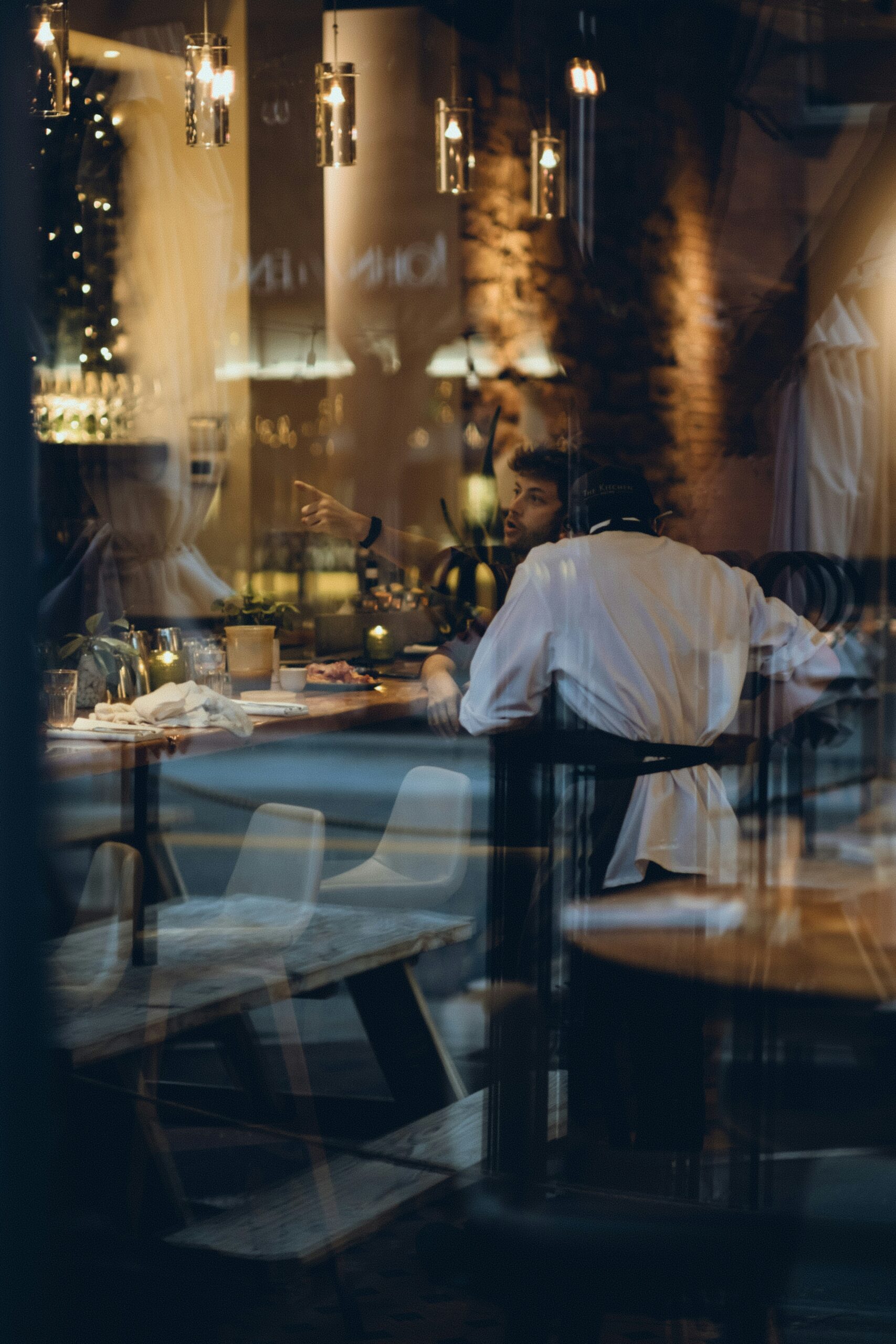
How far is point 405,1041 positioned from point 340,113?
Answer: 1.86 meters

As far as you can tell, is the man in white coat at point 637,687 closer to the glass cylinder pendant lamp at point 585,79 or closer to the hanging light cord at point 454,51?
the glass cylinder pendant lamp at point 585,79

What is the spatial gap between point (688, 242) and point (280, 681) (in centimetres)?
254

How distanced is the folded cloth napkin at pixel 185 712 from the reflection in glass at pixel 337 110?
1376 millimetres

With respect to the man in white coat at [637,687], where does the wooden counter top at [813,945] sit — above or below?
below

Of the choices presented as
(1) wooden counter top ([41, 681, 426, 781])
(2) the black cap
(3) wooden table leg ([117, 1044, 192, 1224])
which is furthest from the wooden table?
(2) the black cap

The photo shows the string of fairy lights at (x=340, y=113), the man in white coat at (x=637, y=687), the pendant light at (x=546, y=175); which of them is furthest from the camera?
the pendant light at (x=546, y=175)

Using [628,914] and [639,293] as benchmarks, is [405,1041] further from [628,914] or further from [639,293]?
[639,293]

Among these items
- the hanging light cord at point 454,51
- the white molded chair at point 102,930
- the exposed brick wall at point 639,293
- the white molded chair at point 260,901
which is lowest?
the white molded chair at point 260,901

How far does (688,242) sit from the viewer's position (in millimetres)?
4309

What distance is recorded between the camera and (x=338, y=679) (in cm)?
249

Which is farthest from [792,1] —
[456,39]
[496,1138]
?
[496,1138]

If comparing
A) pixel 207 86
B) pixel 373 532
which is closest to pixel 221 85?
pixel 207 86

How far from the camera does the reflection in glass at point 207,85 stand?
8.66 ft

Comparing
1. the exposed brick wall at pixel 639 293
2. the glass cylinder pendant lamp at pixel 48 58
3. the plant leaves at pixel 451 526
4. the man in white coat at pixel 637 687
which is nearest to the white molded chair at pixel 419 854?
the man in white coat at pixel 637 687
